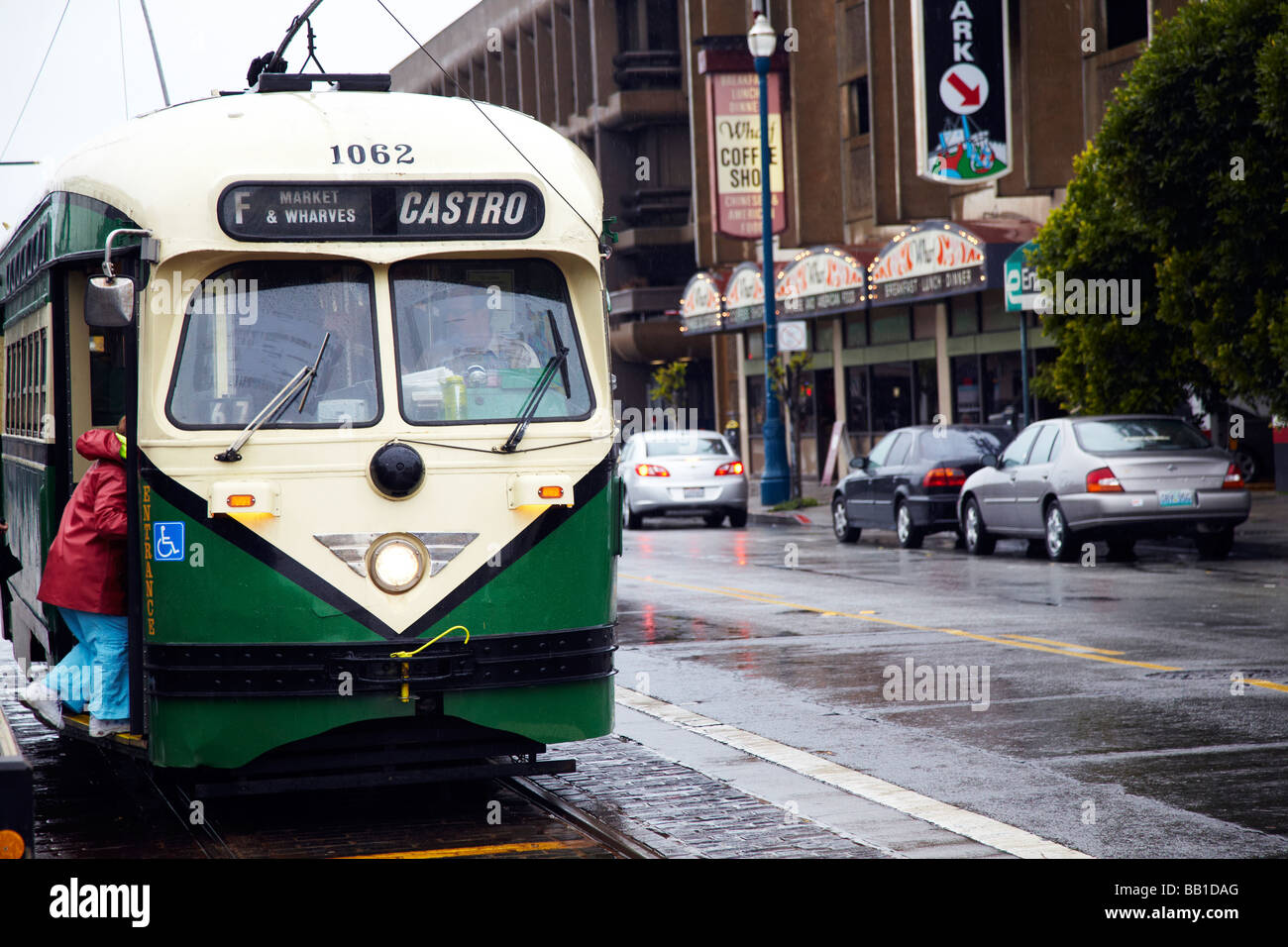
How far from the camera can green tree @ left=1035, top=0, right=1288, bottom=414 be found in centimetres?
1822

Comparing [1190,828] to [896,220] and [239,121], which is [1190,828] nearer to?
[239,121]

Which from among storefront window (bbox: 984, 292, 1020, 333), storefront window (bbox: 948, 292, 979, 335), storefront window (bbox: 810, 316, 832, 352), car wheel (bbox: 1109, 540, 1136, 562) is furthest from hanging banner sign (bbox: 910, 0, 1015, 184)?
storefront window (bbox: 810, 316, 832, 352)

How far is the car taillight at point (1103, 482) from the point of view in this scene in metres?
18.9

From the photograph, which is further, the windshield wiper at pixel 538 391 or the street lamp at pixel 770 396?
the street lamp at pixel 770 396

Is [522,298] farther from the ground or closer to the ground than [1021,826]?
farther from the ground

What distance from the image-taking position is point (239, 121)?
7.54 metres

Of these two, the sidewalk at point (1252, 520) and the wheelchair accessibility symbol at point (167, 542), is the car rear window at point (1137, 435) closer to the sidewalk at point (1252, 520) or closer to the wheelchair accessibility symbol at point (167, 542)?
the sidewalk at point (1252, 520)

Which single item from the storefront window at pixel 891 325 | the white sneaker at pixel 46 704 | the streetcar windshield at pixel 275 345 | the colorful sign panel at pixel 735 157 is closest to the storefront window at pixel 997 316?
the storefront window at pixel 891 325

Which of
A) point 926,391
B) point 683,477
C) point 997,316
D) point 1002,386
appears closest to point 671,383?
point 926,391

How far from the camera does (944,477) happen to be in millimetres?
22969

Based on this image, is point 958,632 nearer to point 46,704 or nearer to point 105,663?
point 46,704

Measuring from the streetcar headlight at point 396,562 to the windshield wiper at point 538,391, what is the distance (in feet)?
1.80
